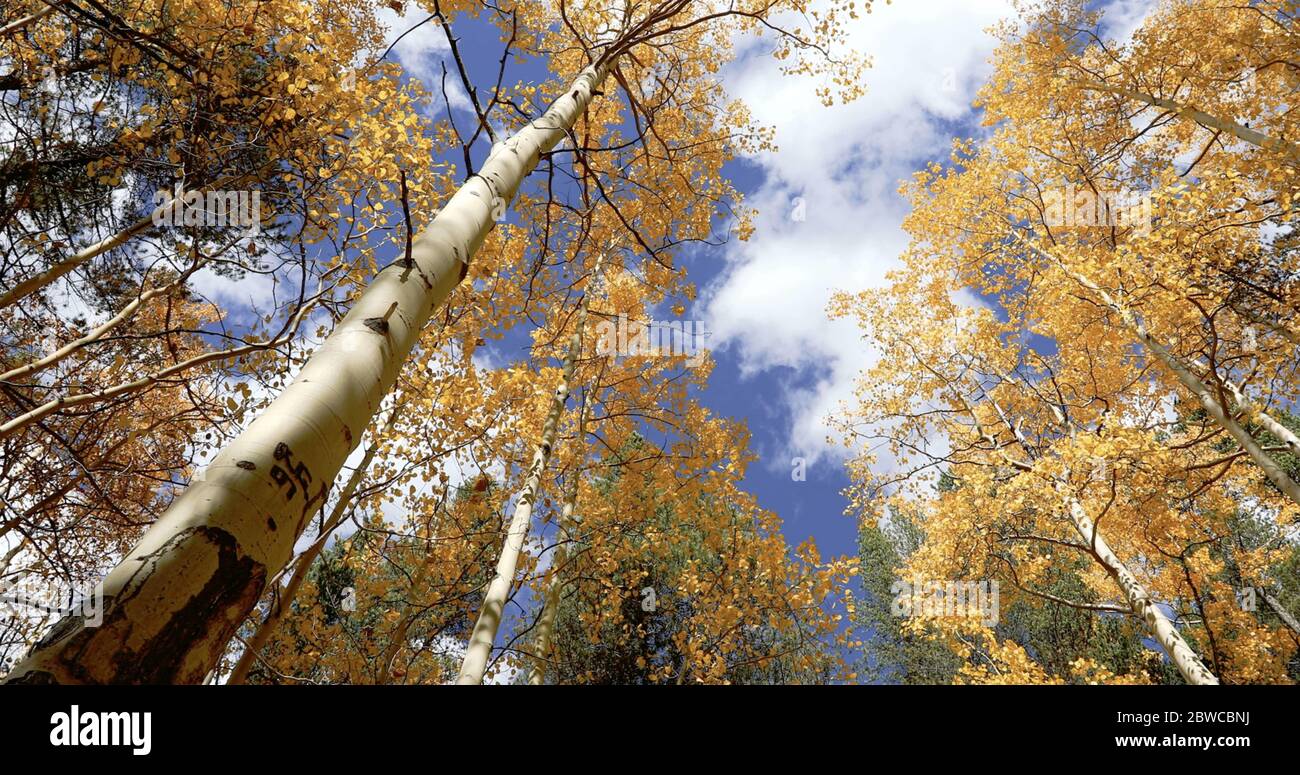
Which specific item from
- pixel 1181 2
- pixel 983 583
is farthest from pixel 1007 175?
pixel 983 583

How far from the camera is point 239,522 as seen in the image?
44.3 inches

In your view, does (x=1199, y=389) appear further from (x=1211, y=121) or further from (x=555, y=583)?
(x=555, y=583)

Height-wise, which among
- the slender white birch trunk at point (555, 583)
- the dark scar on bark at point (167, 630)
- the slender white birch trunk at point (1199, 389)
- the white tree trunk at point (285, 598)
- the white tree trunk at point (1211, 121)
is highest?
the white tree trunk at point (1211, 121)

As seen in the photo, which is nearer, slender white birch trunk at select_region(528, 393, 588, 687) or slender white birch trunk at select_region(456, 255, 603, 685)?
slender white birch trunk at select_region(456, 255, 603, 685)

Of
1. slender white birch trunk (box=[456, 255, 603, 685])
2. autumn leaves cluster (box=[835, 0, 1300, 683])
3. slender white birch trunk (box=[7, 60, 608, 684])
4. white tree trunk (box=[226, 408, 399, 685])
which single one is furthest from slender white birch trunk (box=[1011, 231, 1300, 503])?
white tree trunk (box=[226, 408, 399, 685])

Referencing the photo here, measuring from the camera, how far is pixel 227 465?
1.17 m

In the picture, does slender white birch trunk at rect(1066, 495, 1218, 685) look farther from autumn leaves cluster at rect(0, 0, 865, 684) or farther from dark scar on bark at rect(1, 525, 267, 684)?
dark scar on bark at rect(1, 525, 267, 684)

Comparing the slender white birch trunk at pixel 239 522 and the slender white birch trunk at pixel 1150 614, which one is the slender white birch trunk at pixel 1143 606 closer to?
the slender white birch trunk at pixel 1150 614

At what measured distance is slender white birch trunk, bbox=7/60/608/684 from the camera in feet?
3.05

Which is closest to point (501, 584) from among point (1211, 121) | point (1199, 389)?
point (1199, 389)

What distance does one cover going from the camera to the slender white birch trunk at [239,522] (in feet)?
3.05

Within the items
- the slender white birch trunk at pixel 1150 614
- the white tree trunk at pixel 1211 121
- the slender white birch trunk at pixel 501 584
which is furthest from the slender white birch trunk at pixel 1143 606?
the slender white birch trunk at pixel 501 584
